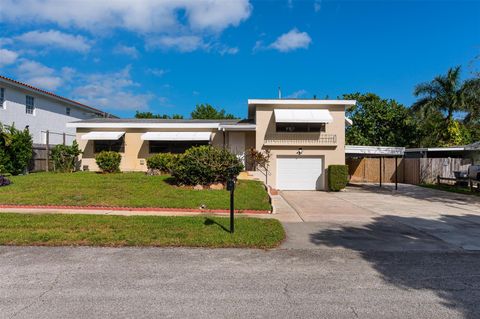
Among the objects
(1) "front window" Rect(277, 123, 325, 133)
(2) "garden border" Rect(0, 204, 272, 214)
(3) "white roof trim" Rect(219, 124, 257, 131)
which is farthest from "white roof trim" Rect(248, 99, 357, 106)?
(2) "garden border" Rect(0, 204, 272, 214)

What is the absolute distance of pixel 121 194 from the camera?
1223 centimetres

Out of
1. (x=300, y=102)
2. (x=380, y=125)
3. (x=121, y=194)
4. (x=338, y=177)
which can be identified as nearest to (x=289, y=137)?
(x=300, y=102)

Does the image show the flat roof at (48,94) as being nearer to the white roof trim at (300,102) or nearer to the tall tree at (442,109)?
the white roof trim at (300,102)

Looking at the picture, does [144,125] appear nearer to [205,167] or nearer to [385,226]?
[205,167]

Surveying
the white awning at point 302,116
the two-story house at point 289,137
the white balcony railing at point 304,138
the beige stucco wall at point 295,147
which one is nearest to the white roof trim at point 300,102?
the two-story house at point 289,137

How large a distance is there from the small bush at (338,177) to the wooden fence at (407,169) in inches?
258

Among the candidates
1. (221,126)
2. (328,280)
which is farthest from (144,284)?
(221,126)

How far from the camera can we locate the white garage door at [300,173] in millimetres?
19719

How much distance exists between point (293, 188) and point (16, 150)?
1574cm

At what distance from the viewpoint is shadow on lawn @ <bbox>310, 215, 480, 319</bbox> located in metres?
4.38

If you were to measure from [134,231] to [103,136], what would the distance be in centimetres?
1448

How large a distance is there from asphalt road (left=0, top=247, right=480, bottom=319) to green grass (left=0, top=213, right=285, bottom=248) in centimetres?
39

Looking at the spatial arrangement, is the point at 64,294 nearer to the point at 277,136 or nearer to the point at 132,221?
the point at 132,221

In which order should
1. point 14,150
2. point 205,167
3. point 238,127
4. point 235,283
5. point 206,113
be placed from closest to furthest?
point 235,283 → point 205,167 → point 14,150 → point 238,127 → point 206,113
